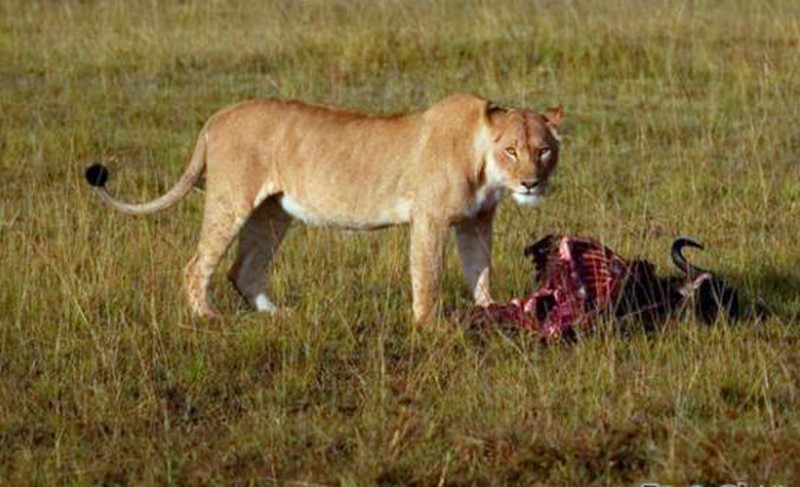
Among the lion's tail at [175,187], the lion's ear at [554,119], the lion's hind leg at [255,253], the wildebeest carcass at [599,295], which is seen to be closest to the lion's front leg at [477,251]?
the wildebeest carcass at [599,295]

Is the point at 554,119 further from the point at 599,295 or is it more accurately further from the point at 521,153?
the point at 599,295

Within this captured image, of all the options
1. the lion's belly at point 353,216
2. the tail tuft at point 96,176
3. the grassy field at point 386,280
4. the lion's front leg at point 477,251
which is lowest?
the grassy field at point 386,280

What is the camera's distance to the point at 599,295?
611 centimetres

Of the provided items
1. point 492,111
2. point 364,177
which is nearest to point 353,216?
point 364,177

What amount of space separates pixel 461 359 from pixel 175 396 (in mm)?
898

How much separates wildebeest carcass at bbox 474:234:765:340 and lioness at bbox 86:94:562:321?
0.25m

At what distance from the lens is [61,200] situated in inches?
327

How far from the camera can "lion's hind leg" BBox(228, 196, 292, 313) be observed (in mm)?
6719

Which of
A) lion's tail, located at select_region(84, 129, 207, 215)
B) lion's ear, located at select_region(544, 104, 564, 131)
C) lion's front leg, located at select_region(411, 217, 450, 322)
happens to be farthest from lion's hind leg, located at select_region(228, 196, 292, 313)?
lion's ear, located at select_region(544, 104, 564, 131)

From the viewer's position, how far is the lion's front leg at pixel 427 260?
243 inches

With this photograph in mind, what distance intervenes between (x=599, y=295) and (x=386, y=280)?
1028mm

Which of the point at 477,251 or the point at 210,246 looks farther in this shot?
the point at 210,246

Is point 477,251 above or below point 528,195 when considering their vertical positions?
below

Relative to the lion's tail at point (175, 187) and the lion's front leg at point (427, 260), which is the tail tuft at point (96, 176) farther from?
the lion's front leg at point (427, 260)
